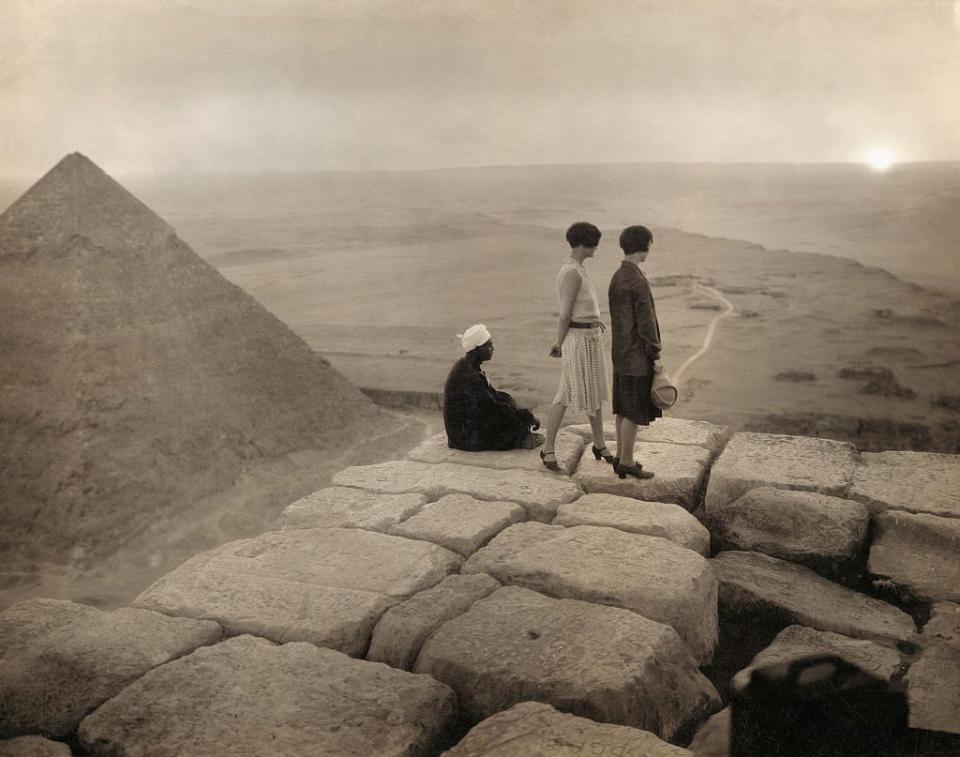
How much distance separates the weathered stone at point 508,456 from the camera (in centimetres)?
441

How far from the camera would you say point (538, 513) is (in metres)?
3.77

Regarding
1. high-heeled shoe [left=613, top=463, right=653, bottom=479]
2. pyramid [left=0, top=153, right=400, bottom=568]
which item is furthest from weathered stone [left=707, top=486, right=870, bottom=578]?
pyramid [left=0, top=153, right=400, bottom=568]

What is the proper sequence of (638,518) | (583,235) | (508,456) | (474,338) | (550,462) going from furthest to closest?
1. (474,338)
2. (508,456)
3. (550,462)
4. (583,235)
5. (638,518)

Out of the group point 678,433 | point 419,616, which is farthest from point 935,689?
point 678,433

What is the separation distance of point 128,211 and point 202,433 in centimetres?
207

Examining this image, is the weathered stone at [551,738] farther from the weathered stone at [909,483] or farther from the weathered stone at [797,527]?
the weathered stone at [909,483]

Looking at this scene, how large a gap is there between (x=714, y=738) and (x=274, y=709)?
1.30 meters

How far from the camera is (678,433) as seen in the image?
4781 mm

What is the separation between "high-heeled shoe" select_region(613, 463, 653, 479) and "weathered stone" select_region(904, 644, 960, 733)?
154cm

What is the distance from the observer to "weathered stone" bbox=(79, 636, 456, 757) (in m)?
2.12

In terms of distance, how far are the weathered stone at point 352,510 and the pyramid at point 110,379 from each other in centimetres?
254

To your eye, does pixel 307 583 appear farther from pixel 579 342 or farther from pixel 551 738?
pixel 579 342

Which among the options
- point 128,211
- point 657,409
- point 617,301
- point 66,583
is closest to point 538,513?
point 657,409

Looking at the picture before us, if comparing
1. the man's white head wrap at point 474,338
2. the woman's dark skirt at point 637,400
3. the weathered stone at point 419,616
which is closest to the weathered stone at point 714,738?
the weathered stone at point 419,616
